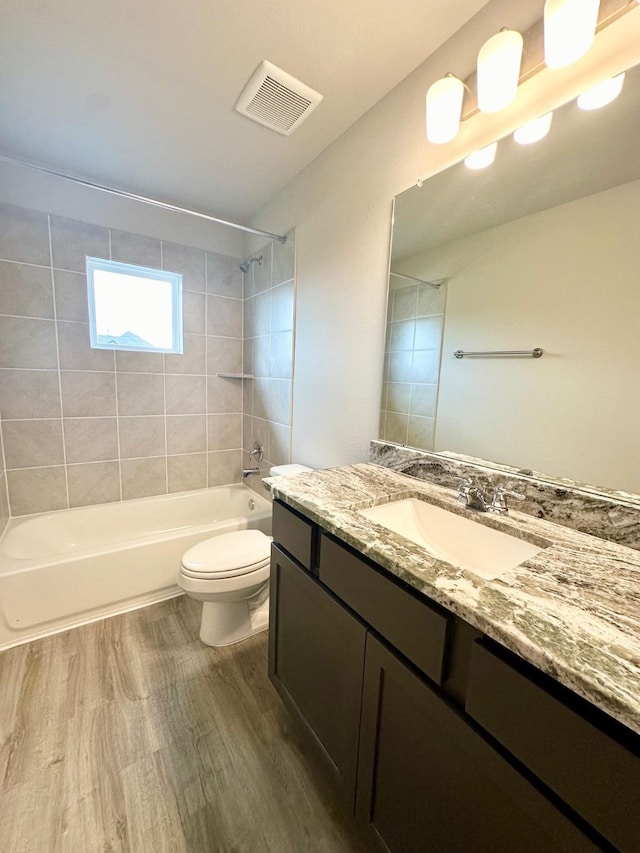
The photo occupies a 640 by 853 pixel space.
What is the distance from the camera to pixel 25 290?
195 centimetres

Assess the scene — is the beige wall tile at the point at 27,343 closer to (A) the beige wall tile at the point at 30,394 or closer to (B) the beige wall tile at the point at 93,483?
(A) the beige wall tile at the point at 30,394

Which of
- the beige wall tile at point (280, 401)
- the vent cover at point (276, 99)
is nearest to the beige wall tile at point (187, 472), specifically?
the beige wall tile at point (280, 401)

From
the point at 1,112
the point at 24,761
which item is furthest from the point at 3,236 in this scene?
the point at 24,761

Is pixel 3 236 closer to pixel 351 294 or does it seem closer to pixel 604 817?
pixel 351 294

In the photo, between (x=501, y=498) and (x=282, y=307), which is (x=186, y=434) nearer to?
(x=282, y=307)

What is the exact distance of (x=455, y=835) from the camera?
2.06 feet

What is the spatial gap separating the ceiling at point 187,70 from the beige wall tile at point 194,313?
758mm

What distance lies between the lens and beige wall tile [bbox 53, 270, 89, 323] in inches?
80.0

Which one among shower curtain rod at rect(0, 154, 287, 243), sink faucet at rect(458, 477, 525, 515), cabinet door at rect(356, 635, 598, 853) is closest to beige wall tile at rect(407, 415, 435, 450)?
sink faucet at rect(458, 477, 525, 515)

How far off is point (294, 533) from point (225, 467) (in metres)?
1.85

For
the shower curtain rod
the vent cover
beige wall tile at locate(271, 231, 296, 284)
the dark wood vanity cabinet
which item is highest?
the vent cover

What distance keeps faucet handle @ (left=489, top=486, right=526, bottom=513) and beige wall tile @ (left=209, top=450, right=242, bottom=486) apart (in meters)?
2.16

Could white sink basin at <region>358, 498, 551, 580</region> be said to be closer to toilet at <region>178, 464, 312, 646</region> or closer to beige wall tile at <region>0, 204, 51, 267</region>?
toilet at <region>178, 464, 312, 646</region>

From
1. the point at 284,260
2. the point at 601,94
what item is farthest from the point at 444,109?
the point at 284,260
